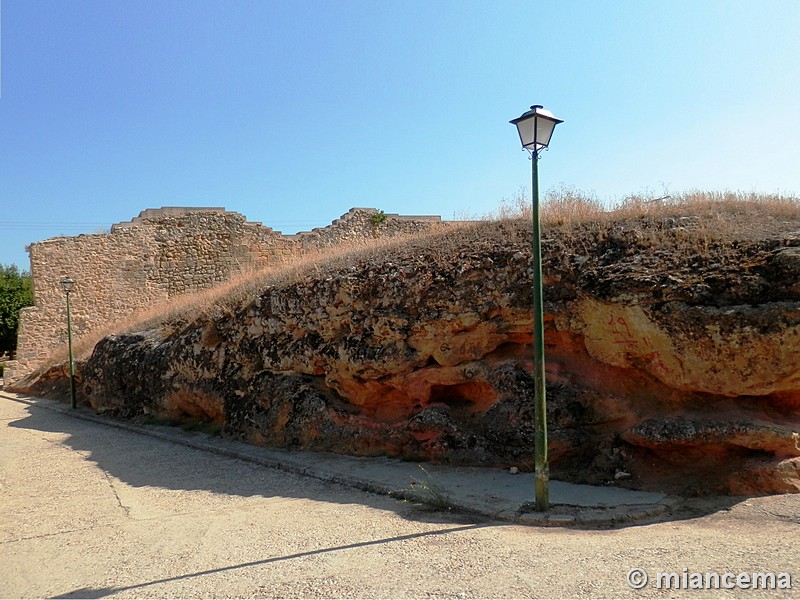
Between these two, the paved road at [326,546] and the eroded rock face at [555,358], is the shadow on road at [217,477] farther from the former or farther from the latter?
the eroded rock face at [555,358]

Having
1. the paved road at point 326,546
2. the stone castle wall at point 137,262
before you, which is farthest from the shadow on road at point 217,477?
the stone castle wall at point 137,262

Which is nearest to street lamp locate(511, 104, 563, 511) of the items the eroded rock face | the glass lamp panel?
the glass lamp panel

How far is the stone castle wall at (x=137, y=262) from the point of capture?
24.4m

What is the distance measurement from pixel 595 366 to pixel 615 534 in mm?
2775

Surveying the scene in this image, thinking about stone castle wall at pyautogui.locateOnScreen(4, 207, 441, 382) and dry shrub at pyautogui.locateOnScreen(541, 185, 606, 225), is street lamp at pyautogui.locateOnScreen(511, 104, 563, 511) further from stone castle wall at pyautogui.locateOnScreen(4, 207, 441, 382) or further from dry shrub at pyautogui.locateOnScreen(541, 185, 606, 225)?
stone castle wall at pyautogui.locateOnScreen(4, 207, 441, 382)

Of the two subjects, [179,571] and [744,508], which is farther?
[744,508]

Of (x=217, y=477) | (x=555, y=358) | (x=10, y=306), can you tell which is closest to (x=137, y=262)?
(x=10, y=306)

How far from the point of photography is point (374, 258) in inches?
408

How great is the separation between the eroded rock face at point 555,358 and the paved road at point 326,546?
1.06 m

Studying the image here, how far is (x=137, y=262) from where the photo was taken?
25094 millimetres

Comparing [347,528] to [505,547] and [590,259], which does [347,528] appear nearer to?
[505,547]

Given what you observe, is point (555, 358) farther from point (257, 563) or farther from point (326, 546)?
point (257, 563)

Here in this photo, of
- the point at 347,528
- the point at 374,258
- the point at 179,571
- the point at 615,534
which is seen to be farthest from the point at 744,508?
the point at 374,258

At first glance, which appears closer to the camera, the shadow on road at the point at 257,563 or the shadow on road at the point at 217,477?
the shadow on road at the point at 257,563
